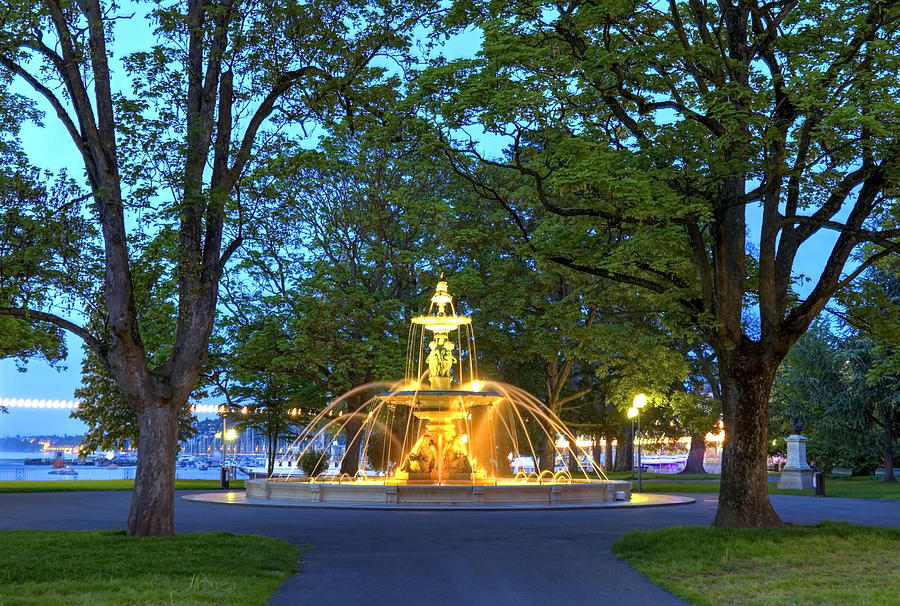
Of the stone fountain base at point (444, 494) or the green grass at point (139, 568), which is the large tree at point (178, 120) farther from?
the stone fountain base at point (444, 494)

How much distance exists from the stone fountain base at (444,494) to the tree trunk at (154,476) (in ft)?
35.4

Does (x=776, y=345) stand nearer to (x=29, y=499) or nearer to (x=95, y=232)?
(x=95, y=232)

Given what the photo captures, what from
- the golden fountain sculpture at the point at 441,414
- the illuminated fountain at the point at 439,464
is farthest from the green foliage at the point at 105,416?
the golden fountain sculpture at the point at 441,414

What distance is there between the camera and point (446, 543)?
617 inches

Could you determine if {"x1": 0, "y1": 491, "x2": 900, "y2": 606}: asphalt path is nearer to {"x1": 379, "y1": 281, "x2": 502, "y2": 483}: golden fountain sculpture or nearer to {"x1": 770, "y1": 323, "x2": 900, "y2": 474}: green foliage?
{"x1": 379, "y1": 281, "x2": 502, "y2": 483}: golden fountain sculpture

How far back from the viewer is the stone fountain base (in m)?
25.2

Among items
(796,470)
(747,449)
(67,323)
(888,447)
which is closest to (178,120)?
(67,323)

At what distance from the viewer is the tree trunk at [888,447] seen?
150 ft

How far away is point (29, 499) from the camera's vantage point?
28.9 metres

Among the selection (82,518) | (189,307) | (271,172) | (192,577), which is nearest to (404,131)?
(271,172)

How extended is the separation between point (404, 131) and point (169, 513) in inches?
309

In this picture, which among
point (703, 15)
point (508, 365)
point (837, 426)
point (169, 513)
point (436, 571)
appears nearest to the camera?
point (436, 571)

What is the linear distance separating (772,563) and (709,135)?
25.5 ft

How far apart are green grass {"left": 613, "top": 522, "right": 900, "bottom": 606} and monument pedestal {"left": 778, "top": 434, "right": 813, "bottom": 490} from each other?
2451 centimetres
